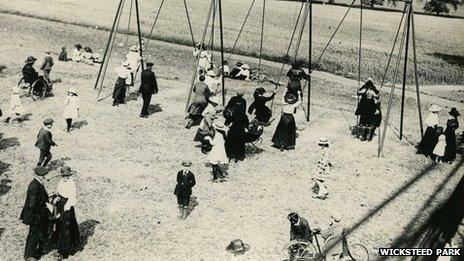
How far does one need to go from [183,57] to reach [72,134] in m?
13.2

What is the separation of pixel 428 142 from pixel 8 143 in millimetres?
12839

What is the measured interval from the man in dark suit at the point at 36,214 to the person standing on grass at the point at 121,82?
347 inches

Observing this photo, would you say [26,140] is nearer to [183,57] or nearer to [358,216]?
[358,216]

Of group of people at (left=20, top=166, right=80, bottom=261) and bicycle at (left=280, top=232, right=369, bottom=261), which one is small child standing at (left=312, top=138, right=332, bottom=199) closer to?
bicycle at (left=280, top=232, right=369, bottom=261)

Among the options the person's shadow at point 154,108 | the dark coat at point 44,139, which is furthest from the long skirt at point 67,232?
the person's shadow at point 154,108

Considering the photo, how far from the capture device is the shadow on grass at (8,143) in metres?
13.5

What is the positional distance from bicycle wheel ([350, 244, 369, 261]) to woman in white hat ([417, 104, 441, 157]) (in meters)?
6.74

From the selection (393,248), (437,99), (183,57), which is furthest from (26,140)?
(437,99)

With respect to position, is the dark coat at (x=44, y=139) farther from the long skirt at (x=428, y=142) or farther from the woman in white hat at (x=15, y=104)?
the long skirt at (x=428, y=142)

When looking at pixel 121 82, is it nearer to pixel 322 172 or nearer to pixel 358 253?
pixel 322 172

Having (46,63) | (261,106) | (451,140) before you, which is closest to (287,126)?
(261,106)

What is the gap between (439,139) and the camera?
1472 cm

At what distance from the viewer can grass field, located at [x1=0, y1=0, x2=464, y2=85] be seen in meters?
30.9

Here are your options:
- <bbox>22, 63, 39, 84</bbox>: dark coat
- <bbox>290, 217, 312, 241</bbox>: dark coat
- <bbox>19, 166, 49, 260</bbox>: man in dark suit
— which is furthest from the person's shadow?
<bbox>290, 217, 312, 241</bbox>: dark coat
